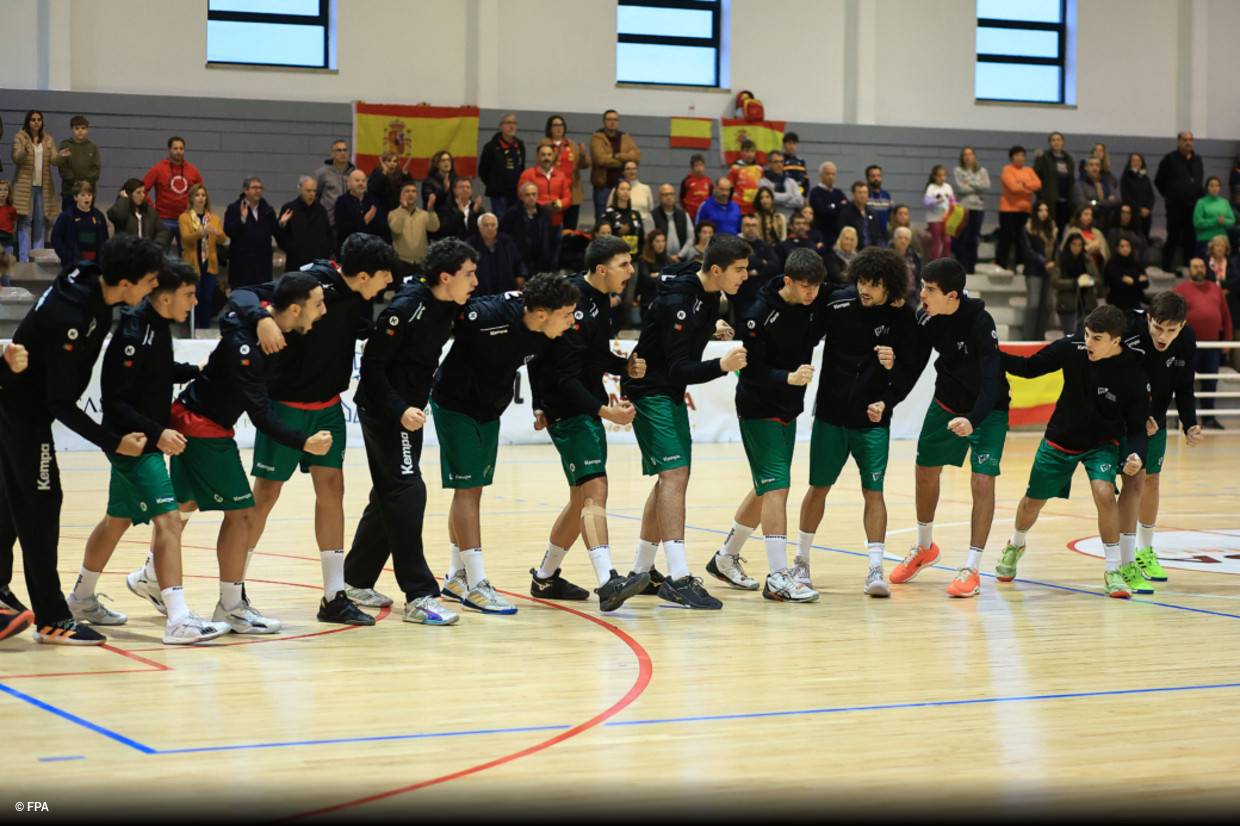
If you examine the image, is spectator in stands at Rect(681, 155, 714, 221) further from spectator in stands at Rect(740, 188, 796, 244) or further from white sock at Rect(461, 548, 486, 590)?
white sock at Rect(461, 548, 486, 590)

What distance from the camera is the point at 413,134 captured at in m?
22.4

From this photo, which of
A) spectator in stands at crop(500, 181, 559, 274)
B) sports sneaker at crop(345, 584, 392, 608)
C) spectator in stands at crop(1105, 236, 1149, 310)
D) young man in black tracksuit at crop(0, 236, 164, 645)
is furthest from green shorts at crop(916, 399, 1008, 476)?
spectator in stands at crop(1105, 236, 1149, 310)

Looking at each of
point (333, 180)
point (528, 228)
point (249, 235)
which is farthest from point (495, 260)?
point (249, 235)

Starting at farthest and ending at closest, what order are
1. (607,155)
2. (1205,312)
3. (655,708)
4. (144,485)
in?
(1205,312) → (607,155) → (144,485) → (655,708)

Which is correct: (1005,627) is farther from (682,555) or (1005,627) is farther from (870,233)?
(870,233)

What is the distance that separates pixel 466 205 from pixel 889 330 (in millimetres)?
11851

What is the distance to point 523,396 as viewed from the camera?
18.6 meters

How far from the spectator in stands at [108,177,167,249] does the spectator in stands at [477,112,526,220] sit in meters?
4.83

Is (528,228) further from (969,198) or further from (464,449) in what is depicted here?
(464,449)

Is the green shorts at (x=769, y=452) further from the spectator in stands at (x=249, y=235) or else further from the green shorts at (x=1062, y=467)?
the spectator in stands at (x=249, y=235)

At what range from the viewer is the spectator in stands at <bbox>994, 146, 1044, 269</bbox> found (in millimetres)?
23172

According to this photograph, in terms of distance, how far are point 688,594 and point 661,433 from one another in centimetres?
94

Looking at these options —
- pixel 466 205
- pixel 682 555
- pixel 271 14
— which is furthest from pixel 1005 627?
pixel 271 14

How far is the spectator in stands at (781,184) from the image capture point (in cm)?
2136
